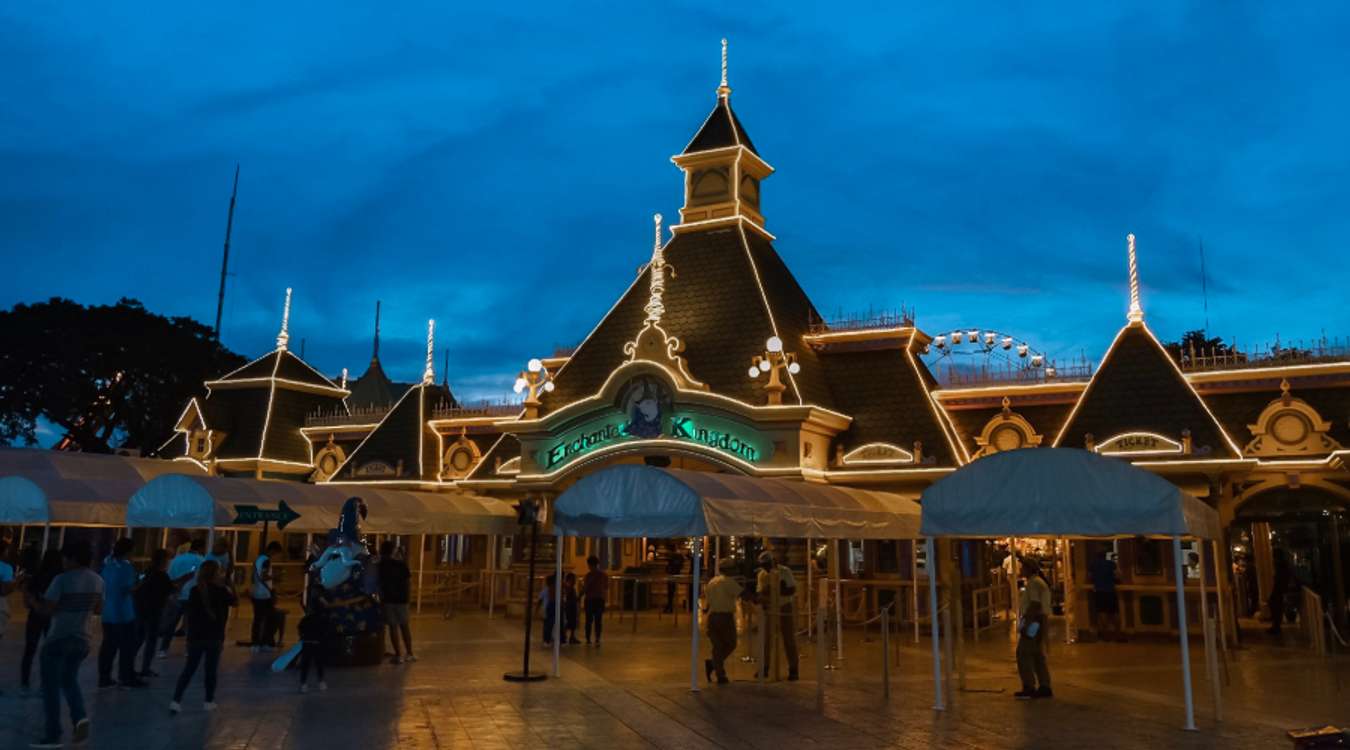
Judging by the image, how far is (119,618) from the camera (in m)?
13.1

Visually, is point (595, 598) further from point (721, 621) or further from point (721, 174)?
point (721, 174)

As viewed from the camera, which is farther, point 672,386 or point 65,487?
point 672,386

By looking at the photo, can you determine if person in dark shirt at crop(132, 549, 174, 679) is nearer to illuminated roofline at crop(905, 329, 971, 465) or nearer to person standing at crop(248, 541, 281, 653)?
person standing at crop(248, 541, 281, 653)

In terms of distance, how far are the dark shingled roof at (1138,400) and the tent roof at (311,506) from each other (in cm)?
1498

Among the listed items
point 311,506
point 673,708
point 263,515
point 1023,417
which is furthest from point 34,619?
point 1023,417

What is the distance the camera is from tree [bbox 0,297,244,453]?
4547 cm

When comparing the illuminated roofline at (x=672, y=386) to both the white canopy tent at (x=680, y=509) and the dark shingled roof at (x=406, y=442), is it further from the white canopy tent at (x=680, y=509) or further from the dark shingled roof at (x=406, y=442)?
the white canopy tent at (x=680, y=509)

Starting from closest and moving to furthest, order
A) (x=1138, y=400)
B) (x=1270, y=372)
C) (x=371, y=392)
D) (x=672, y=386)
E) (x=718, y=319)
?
(x=1270, y=372) < (x=1138, y=400) < (x=672, y=386) < (x=718, y=319) < (x=371, y=392)

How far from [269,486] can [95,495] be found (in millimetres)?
3921

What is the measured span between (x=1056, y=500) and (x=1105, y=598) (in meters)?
11.1

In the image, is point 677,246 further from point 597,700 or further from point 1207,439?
point 597,700

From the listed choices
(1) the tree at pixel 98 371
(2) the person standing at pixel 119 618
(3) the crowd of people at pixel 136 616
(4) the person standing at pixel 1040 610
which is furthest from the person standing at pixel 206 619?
(1) the tree at pixel 98 371

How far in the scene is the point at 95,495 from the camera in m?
23.3

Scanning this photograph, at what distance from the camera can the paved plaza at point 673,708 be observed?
10.8 m
